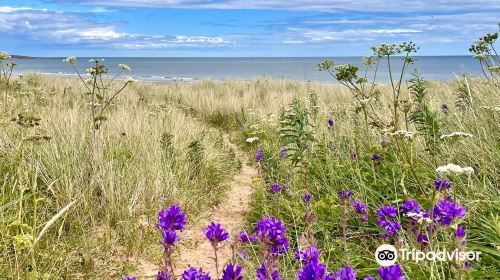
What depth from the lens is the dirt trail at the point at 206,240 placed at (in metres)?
3.61

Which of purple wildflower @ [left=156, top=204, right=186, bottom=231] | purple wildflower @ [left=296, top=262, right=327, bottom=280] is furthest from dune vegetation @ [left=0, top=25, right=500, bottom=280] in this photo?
purple wildflower @ [left=296, top=262, right=327, bottom=280]

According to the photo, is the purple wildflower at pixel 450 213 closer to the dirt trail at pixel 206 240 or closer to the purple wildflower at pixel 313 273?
the purple wildflower at pixel 313 273

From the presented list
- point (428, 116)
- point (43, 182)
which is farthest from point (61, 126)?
point (428, 116)

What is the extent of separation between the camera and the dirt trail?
3609 mm

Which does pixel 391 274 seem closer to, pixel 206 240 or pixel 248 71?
pixel 206 240

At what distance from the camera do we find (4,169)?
13.5 ft

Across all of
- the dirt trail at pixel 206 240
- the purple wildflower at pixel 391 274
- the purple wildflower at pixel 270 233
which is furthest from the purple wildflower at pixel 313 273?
the dirt trail at pixel 206 240

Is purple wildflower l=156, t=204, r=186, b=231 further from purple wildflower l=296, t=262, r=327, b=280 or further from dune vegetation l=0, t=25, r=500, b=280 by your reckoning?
purple wildflower l=296, t=262, r=327, b=280

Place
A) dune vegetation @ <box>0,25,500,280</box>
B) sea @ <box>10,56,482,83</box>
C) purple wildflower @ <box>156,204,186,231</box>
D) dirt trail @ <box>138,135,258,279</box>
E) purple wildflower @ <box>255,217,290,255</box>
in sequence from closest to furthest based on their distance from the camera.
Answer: purple wildflower @ <box>255,217,290,255</box> < purple wildflower @ <box>156,204,186,231</box> < dune vegetation @ <box>0,25,500,280</box> < dirt trail @ <box>138,135,258,279</box> < sea @ <box>10,56,482,83</box>

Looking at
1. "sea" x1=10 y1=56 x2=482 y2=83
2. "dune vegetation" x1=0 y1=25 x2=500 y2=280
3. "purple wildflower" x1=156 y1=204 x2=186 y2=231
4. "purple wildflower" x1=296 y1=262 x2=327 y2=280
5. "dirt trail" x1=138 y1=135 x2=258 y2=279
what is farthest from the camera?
"sea" x1=10 y1=56 x2=482 y2=83

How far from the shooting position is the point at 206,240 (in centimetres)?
423

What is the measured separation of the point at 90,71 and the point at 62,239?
173cm

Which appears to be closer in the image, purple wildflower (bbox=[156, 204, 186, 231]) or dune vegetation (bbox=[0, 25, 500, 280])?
purple wildflower (bbox=[156, 204, 186, 231])

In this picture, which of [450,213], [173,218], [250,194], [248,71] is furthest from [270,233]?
[248,71]
